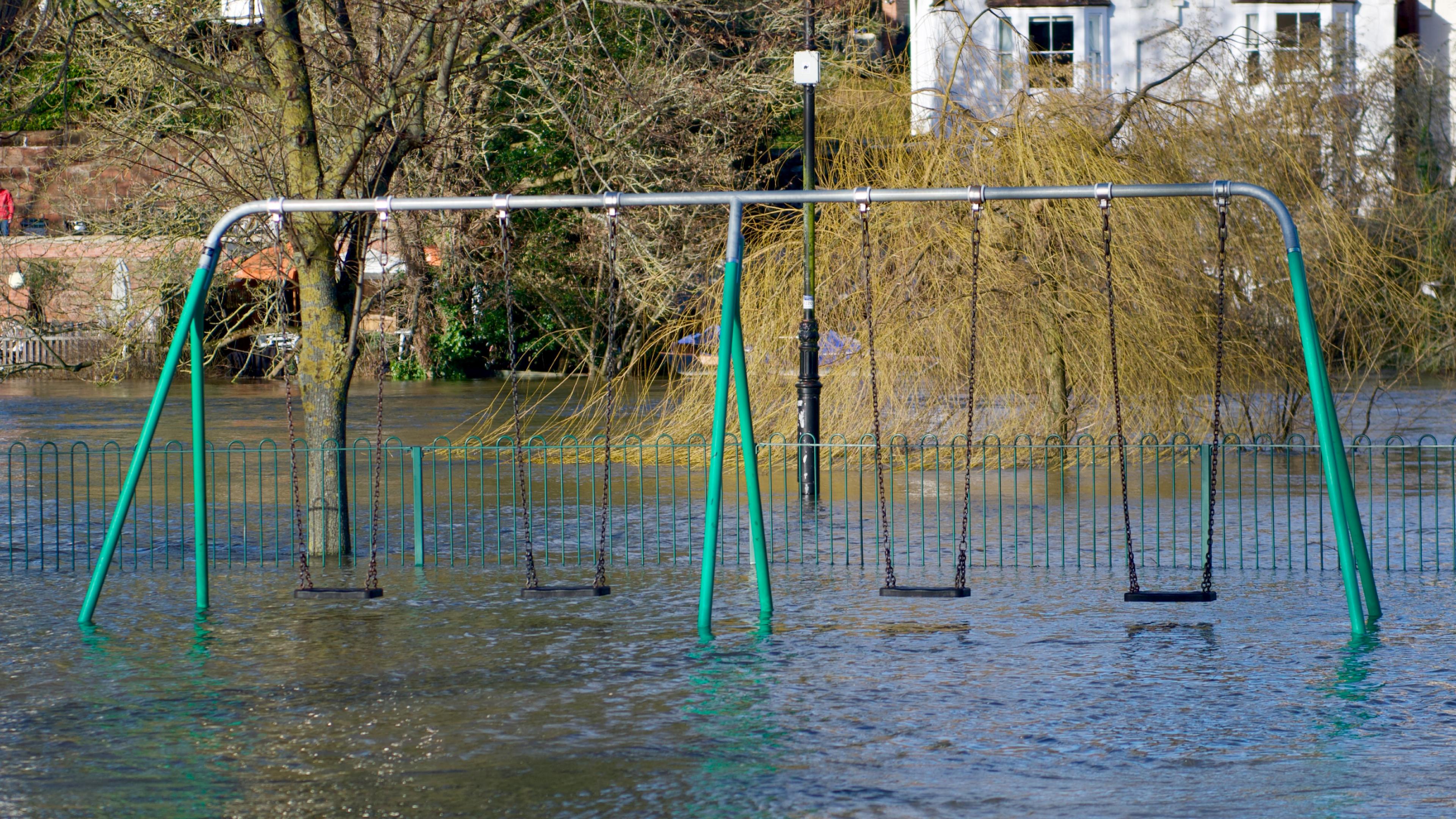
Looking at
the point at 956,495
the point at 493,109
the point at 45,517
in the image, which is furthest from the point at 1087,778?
the point at 493,109

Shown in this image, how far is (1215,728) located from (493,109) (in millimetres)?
25526

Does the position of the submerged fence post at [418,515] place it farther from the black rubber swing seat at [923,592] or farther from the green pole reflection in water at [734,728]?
the black rubber swing seat at [923,592]

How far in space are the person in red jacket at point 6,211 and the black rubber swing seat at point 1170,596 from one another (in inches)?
1063

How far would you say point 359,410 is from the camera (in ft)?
105

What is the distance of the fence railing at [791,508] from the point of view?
13.9 meters

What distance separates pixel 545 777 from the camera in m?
7.03

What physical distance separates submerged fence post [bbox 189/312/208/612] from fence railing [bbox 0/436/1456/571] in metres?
0.86

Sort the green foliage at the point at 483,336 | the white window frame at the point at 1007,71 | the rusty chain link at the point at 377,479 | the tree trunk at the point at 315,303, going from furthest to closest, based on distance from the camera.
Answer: the green foliage at the point at 483,336 → the white window frame at the point at 1007,71 → the tree trunk at the point at 315,303 → the rusty chain link at the point at 377,479

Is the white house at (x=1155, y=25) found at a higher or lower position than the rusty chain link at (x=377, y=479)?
higher

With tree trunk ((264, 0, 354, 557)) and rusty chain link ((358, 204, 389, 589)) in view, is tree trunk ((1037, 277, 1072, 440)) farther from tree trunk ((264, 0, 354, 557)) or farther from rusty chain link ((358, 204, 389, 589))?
tree trunk ((264, 0, 354, 557))

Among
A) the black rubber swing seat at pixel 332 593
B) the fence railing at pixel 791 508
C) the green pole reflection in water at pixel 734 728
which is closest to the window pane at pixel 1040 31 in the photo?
the fence railing at pixel 791 508

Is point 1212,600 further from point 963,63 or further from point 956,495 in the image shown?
point 963,63

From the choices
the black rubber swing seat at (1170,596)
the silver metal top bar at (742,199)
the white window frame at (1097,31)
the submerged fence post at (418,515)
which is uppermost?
the white window frame at (1097,31)

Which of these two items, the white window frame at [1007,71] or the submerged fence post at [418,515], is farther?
the white window frame at [1007,71]
